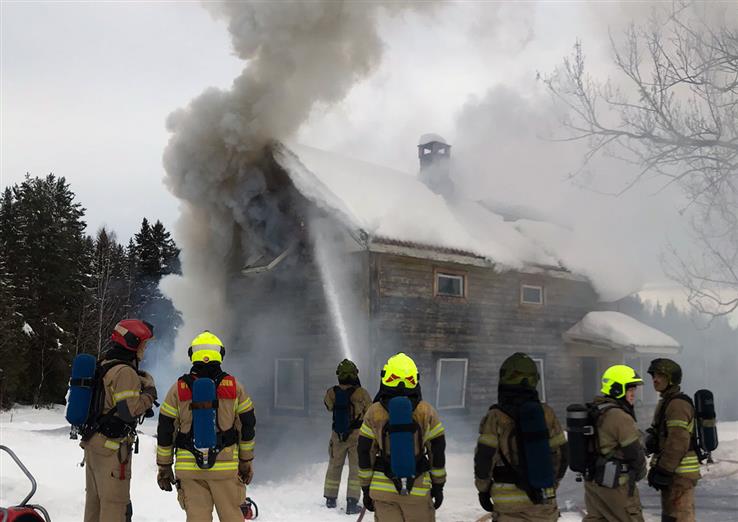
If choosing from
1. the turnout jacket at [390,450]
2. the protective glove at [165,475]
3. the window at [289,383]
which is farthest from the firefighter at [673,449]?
the window at [289,383]

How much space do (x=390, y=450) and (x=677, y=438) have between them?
→ 9.06 ft

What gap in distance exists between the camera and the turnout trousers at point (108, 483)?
219 inches

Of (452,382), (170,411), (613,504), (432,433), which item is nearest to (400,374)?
(432,433)

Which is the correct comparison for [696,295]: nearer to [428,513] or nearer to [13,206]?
[428,513]

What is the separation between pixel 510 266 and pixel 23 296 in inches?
1012

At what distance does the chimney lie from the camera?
63.5 feet

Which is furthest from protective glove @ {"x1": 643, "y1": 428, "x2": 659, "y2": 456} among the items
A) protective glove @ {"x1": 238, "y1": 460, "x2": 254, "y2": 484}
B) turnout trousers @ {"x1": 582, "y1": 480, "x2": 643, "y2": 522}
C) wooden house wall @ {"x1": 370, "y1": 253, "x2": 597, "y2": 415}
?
wooden house wall @ {"x1": 370, "y1": 253, "x2": 597, "y2": 415}

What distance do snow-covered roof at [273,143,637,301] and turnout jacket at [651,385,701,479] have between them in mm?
7795

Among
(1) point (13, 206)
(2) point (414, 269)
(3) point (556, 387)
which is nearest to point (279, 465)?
(2) point (414, 269)

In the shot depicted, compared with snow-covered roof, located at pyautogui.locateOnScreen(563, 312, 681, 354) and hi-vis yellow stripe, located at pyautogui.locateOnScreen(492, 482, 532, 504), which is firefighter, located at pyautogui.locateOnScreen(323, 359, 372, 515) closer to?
hi-vis yellow stripe, located at pyautogui.locateOnScreen(492, 482, 532, 504)

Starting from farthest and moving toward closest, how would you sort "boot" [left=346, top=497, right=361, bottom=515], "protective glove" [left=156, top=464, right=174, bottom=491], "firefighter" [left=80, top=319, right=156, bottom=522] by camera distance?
"boot" [left=346, top=497, right=361, bottom=515], "firefighter" [left=80, top=319, right=156, bottom=522], "protective glove" [left=156, top=464, right=174, bottom=491]

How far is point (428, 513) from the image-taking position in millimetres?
4832

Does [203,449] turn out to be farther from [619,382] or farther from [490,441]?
[619,382]

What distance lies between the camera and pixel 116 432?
18.6 feet
